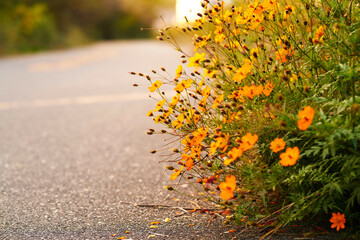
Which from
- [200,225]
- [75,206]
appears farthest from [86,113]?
[200,225]

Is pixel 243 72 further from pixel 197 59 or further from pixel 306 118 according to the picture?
pixel 306 118

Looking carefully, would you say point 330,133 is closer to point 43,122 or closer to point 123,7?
point 43,122

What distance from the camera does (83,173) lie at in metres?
3.37

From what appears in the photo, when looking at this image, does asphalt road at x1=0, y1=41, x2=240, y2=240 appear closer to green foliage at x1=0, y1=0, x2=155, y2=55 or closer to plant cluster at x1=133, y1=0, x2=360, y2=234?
plant cluster at x1=133, y1=0, x2=360, y2=234

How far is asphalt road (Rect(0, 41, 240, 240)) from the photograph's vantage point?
228cm

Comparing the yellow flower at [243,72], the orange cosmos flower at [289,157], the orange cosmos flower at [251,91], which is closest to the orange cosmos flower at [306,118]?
the orange cosmos flower at [289,157]

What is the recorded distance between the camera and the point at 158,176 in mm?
3162

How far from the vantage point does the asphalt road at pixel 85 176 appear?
226 cm

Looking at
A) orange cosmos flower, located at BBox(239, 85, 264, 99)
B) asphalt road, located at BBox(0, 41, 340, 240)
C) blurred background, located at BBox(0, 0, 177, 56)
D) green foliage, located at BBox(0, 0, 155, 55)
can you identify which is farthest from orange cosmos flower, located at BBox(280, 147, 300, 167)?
green foliage, located at BBox(0, 0, 155, 55)

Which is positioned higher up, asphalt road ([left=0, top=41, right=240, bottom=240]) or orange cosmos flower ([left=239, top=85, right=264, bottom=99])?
orange cosmos flower ([left=239, top=85, right=264, bottom=99])

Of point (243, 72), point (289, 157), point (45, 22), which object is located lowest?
point (45, 22)

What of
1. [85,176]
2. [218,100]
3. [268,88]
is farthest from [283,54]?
[85,176]

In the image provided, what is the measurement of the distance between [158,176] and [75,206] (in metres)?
0.71

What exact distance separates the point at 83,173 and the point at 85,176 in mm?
87
